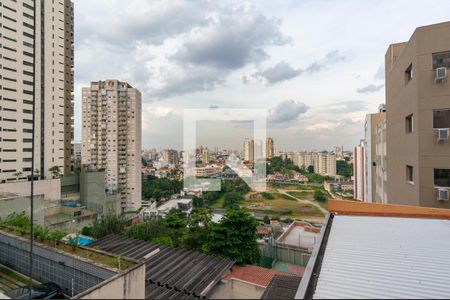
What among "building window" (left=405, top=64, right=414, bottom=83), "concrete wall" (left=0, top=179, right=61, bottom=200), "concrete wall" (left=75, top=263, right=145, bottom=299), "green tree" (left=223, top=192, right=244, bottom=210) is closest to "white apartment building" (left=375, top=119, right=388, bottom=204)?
"building window" (left=405, top=64, right=414, bottom=83)

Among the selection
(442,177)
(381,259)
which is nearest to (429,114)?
(442,177)

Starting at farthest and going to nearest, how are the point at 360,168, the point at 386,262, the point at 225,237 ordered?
the point at 360,168 < the point at 225,237 < the point at 386,262

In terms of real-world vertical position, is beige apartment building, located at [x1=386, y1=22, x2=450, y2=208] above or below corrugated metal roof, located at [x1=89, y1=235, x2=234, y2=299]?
above

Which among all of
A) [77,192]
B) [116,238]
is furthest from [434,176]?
[77,192]

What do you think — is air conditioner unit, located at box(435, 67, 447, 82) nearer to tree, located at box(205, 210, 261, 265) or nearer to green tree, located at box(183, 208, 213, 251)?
tree, located at box(205, 210, 261, 265)

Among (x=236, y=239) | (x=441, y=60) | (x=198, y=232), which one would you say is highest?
(x=441, y=60)

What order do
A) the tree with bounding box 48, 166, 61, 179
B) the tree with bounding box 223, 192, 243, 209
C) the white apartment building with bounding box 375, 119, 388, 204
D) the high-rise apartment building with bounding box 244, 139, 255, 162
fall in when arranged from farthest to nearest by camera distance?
the tree with bounding box 223, 192, 243, 209, the tree with bounding box 48, 166, 61, 179, the high-rise apartment building with bounding box 244, 139, 255, 162, the white apartment building with bounding box 375, 119, 388, 204

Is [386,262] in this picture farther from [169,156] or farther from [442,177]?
[169,156]
